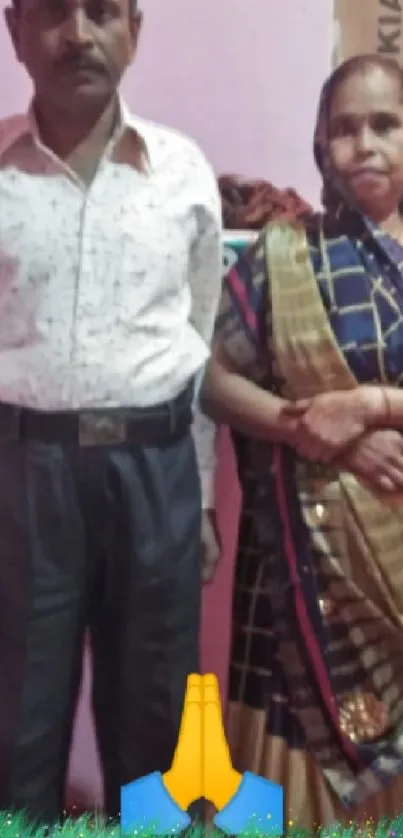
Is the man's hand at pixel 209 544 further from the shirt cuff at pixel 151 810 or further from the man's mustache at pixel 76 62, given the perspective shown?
the man's mustache at pixel 76 62

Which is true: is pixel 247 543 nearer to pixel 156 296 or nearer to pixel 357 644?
pixel 357 644

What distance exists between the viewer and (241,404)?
84cm

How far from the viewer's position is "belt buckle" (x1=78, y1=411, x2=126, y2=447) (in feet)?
Answer: 2.46

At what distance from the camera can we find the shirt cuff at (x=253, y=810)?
0.79 m

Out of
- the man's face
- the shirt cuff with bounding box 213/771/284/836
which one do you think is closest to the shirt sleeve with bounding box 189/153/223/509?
the man's face

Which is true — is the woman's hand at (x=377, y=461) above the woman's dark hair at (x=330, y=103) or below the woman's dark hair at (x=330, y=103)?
below

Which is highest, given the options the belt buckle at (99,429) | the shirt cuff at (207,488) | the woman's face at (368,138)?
the woman's face at (368,138)

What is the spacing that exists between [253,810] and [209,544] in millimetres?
221

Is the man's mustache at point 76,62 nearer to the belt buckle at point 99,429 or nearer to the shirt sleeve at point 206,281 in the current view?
the shirt sleeve at point 206,281

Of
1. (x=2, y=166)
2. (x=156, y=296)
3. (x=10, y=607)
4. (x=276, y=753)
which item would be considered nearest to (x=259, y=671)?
(x=276, y=753)

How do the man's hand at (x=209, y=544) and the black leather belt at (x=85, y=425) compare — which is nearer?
the black leather belt at (x=85, y=425)

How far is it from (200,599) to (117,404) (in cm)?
20

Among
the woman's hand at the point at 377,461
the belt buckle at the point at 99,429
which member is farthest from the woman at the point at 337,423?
the belt buckle at the point at 99,429
